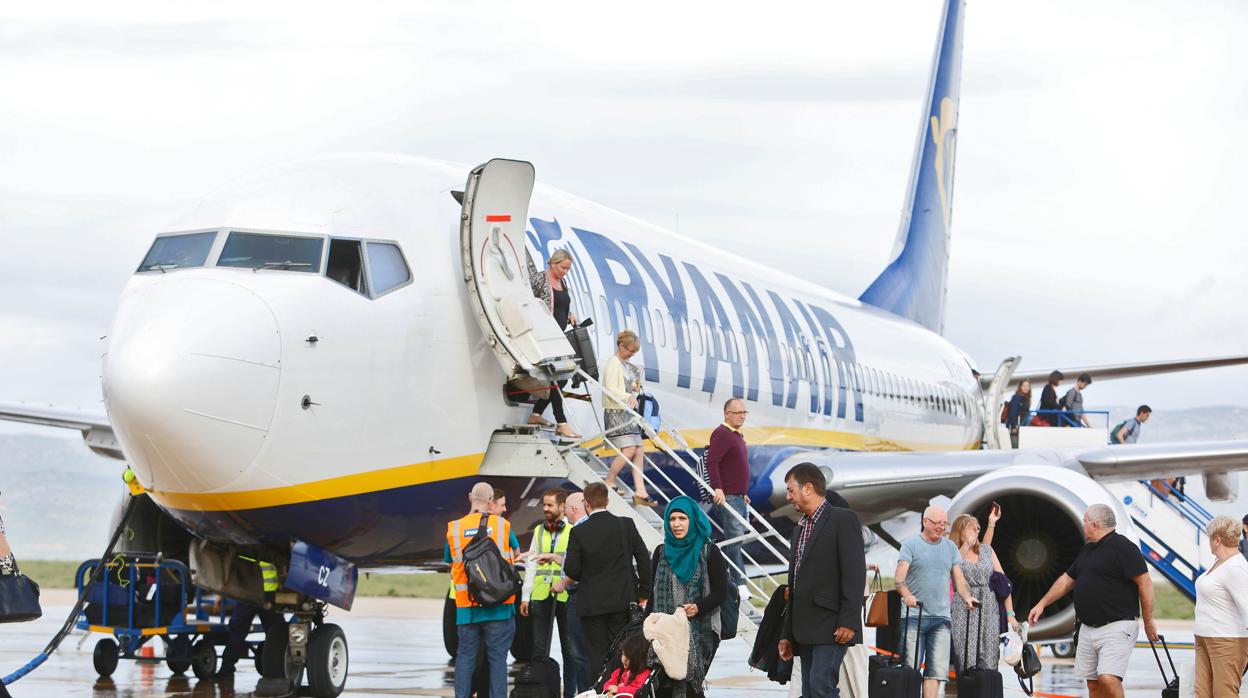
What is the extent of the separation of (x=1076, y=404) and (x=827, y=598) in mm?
16756

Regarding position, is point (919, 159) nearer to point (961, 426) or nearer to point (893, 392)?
point (961, 426)

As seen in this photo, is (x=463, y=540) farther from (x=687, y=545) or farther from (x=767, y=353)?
(x=767, y=353)

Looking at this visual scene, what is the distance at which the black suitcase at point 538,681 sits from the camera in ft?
28.9

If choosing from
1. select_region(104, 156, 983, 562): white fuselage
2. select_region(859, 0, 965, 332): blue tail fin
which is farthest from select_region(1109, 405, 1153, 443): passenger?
select_region(104, 156, 983, 562): white fuselage

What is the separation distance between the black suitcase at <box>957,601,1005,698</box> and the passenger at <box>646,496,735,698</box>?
2033 mm

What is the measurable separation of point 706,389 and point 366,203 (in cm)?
400

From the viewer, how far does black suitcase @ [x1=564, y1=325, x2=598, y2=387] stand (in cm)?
1020

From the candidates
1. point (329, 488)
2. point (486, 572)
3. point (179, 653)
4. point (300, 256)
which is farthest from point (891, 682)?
point (179, 653)

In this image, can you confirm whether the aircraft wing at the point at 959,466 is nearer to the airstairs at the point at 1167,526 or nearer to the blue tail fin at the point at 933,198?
the airstairs at the point at 1167,526

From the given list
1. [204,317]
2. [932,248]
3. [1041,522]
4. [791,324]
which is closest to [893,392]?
[791,324]

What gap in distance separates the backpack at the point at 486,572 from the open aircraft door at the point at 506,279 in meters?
1.18

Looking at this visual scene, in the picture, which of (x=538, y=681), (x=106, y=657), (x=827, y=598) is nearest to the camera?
(x=827, y=598)

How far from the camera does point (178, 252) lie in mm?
9031

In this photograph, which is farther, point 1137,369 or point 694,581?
point 1137,369
